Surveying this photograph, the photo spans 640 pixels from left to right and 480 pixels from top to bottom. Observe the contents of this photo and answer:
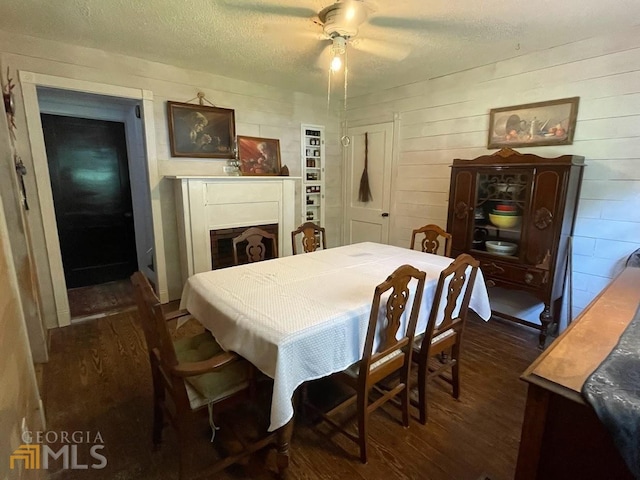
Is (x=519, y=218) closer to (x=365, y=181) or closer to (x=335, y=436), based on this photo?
(x=365, y=181)

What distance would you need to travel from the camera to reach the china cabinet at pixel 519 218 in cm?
243

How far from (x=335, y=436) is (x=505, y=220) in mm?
2203

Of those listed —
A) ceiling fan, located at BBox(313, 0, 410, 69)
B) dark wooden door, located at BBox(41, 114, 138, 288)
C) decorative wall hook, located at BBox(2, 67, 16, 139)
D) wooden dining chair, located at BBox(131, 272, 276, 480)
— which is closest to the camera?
wooden dining chair, located at BBox(131, 272, 276, 480)

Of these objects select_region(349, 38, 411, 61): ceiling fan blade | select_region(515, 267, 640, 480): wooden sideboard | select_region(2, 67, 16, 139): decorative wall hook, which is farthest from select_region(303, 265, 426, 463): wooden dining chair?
select_region(2, 67, 16, 139): decorative wall hook

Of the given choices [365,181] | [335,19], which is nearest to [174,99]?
[335,19]

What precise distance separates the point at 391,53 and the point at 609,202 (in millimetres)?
2098

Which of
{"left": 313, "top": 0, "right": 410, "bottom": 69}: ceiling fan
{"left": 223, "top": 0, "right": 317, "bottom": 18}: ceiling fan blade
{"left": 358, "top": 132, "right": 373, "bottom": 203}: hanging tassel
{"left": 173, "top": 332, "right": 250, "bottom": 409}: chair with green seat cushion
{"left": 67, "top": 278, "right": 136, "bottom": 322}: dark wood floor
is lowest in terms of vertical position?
{"left": 67, "top": 278, "right": 136, "bottom": 322}: dark wood floor

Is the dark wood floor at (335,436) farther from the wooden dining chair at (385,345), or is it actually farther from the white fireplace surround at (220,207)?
the white fireplace surround at (220,207)

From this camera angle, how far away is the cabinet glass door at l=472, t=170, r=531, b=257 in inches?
104

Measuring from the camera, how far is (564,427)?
Answer: 0.90 metres

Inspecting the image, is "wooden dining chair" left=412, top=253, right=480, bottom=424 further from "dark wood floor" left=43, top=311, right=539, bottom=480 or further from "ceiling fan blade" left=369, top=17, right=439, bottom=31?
"ceiling fan blade" left=369, top=17, right=439, bottom=31

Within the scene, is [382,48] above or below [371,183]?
above

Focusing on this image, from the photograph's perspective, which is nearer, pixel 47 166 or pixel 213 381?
pixel 213 381

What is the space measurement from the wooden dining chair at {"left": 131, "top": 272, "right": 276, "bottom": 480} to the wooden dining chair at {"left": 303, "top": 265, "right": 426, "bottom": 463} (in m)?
0.43
